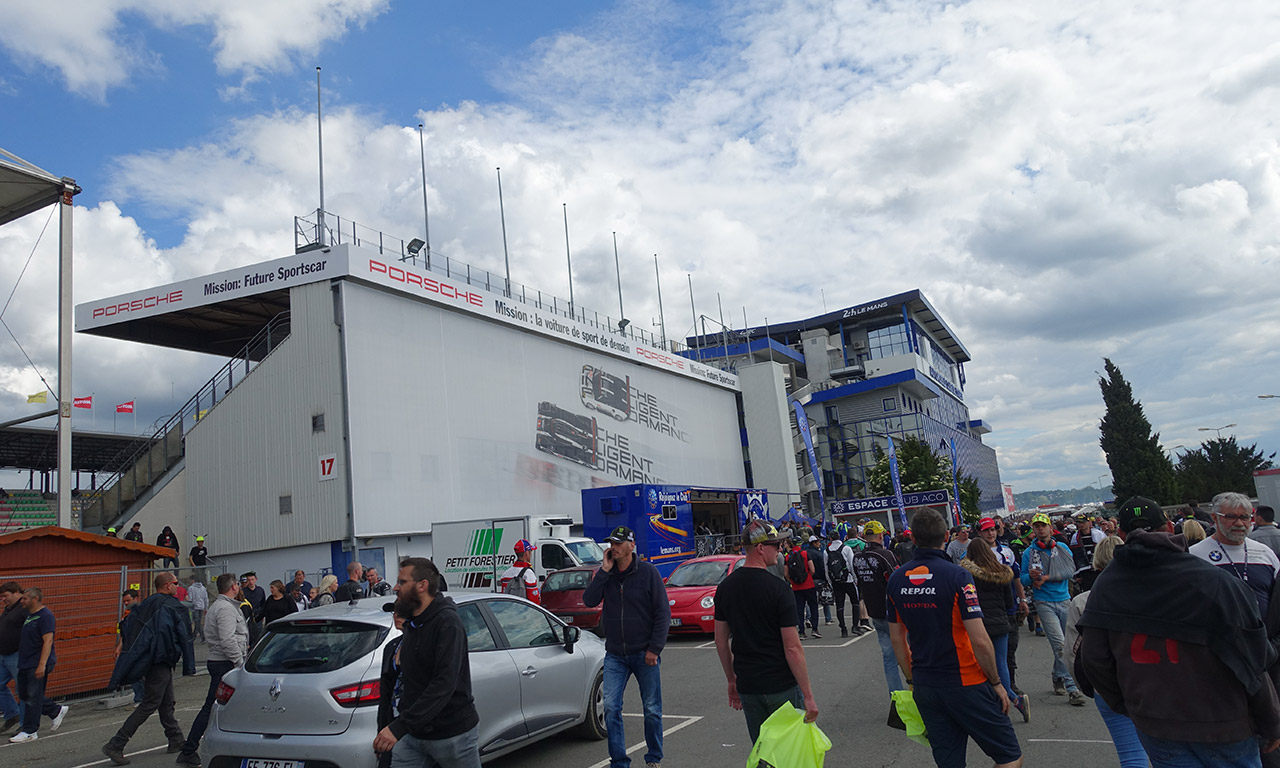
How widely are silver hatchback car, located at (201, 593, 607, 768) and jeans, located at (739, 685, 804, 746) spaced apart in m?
2.18

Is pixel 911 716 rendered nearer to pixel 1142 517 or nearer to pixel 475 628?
pixel 1142 517

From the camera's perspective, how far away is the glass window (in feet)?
22.4

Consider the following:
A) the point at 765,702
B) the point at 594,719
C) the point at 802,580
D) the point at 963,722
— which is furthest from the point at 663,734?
the point at 802,580

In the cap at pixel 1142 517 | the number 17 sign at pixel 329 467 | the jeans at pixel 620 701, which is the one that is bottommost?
the jeans at pixel 620 701

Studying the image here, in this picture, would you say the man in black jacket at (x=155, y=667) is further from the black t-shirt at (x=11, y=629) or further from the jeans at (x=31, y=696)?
the black t-shirt at (x=11, y=629)

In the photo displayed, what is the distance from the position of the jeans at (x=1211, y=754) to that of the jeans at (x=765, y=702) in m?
1.92

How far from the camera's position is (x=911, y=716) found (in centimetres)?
472

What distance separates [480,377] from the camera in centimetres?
2836

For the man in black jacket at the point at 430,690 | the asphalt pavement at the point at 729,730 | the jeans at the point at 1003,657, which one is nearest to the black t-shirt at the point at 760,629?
the man in black jacket at the point at 430,690

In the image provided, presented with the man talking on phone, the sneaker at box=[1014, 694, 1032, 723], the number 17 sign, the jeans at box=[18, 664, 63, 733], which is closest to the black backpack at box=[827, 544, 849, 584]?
the sneaker at box=[1014, 694, 1032, 723]

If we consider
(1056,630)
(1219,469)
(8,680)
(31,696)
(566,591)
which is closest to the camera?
(1056,630)

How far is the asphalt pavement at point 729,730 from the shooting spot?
668cm

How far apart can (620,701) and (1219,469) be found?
6020 centimetres

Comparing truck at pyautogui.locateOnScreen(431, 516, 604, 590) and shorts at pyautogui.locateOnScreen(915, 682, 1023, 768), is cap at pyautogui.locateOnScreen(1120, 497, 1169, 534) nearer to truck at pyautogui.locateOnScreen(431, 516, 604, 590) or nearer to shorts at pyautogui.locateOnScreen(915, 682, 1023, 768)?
shorts at pyautogui.locateOnScreen(915, 682, 1023, 768)
